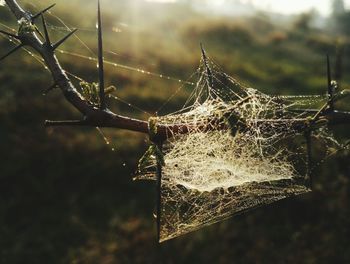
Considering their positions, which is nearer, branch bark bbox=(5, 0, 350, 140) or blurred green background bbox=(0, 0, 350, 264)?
branch bark bbox=(5, 0, 350, 140)

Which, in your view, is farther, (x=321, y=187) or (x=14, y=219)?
(x=321, y=187)

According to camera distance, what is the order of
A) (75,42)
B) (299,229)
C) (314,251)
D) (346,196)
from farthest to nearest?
(75,42)
(346,196)
(299,229)
(314,251)

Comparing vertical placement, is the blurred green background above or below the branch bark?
above

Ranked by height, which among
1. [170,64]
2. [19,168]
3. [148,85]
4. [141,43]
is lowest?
[19,168]

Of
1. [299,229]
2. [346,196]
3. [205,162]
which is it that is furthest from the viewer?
[346,196]

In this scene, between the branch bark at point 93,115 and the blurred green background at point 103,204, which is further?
the blurred green background at point 103,204

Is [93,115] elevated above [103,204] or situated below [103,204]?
below

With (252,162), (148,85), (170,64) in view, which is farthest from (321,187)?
(170,64)

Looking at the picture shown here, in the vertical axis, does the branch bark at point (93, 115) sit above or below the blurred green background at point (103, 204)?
below

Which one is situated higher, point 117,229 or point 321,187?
point 321,187

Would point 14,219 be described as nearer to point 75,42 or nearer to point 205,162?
point 205,162

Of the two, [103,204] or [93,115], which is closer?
[93,115]
